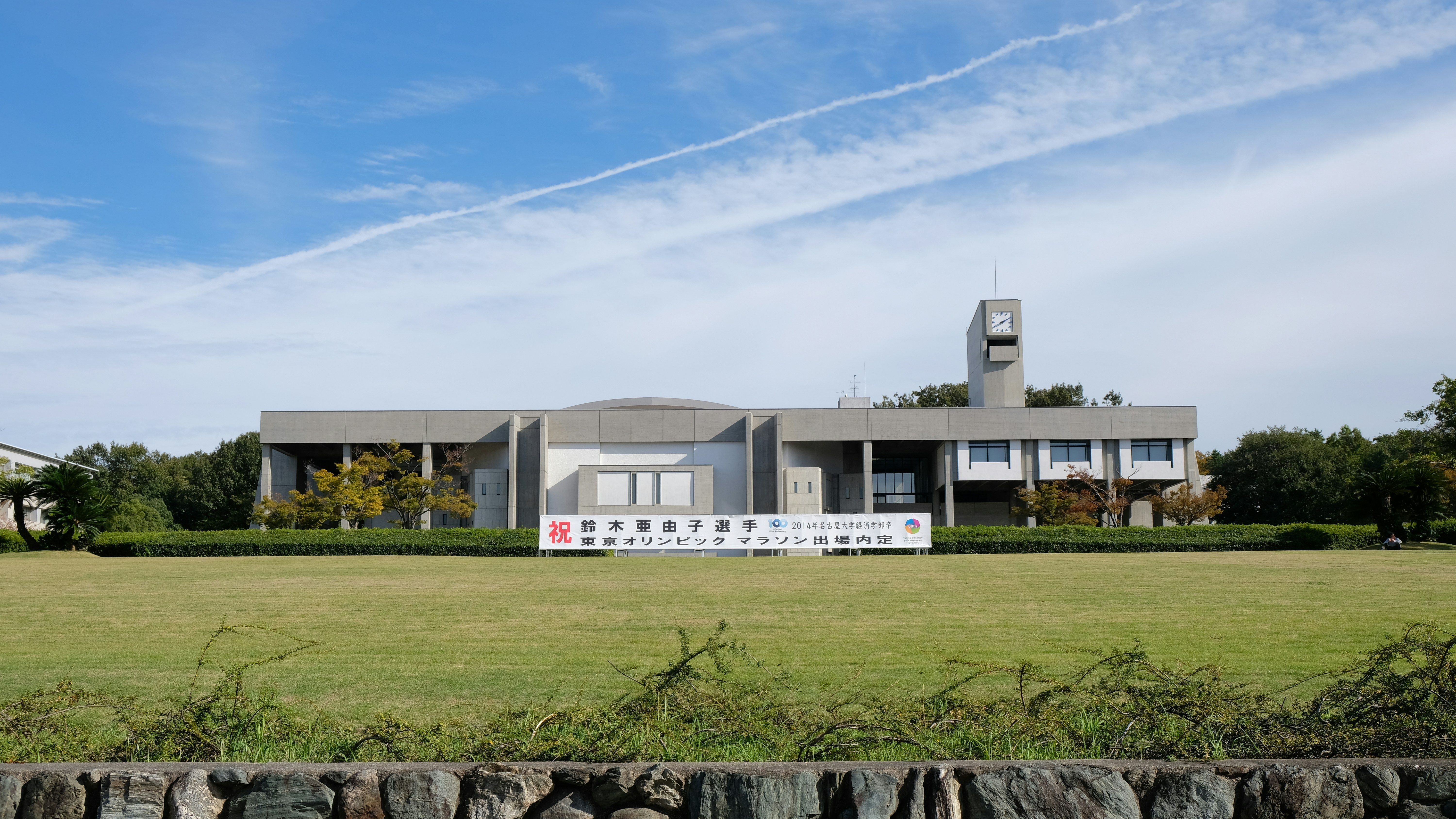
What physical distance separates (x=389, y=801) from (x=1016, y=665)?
21.6 ft

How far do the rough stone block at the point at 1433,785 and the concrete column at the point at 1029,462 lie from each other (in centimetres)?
4299

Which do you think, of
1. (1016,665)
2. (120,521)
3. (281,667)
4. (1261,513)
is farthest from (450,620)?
(1261,513)

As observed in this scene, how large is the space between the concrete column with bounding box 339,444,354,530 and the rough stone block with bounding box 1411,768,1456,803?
4066cm

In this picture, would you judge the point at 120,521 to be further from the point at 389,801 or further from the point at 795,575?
the point at 389,801

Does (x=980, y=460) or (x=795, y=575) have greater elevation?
(x=980, y=460)

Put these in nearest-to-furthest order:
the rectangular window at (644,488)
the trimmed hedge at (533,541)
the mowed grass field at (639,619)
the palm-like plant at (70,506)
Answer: the mowed grass field at (639,619) → the trimmed hedge at (533,541) → the palm-like plant at (70,506) → the rectangular window at (644,488)

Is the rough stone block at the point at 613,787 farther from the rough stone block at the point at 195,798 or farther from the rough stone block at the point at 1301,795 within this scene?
the rough stone block at the point at 1301,795

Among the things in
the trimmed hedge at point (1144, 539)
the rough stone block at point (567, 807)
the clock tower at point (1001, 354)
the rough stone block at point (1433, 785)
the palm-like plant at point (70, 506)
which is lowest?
the trimmed hedge at point (1144, 539)

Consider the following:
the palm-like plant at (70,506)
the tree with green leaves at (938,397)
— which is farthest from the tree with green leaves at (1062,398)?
the palm-like plant at (70,506)

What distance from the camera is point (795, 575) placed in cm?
2247

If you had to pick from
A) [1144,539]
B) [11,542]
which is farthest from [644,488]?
[11,542]

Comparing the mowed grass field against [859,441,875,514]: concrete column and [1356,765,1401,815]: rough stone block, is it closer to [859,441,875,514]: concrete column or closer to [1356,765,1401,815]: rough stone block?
[1356,765,1401,815]: rough stone block

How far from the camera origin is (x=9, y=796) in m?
4.75

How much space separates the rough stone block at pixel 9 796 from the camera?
474 cm
